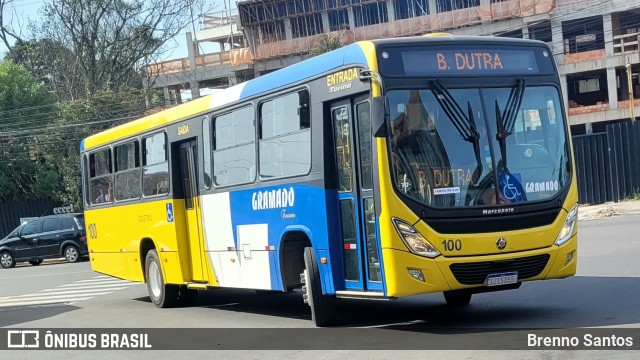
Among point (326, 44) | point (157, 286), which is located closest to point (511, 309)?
point (157, 286)

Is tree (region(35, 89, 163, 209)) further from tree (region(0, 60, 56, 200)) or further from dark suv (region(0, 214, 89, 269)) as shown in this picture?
dark suv (region(0, 214, 89, 269))

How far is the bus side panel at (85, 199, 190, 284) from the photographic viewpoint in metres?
14.6

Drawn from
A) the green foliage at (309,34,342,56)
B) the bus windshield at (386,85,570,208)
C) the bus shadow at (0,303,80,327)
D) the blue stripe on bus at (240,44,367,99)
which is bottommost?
the bus shadow at (0,303,80,327)

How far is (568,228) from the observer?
10.1 meters

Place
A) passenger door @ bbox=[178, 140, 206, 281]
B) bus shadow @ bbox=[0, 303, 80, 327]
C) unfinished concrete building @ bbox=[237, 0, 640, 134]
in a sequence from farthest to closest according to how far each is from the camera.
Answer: unfinished concrete building @ bbox=[237, 0, 640, 134] → bus shadow @ bbox=[0, 303, 80, 327] → passenger door @ bbox=[178, 140, 206, 281]

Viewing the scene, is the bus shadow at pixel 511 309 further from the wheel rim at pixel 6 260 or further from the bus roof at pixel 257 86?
the wheel rim at pixel 6 260

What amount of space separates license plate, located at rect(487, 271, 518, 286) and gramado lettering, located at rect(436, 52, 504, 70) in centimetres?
227

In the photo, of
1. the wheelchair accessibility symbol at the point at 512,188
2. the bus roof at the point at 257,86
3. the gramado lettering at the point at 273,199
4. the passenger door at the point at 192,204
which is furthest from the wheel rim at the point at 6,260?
the wheelchair accessibility symbol at the point at 512,188

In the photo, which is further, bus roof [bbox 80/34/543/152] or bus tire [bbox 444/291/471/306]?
bus tire [bbox 444/291/471/306]

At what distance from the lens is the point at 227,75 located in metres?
60.7

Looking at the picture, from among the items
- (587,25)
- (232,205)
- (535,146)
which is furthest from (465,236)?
(587,25)

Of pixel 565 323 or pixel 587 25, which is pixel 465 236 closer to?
pixel 565 323

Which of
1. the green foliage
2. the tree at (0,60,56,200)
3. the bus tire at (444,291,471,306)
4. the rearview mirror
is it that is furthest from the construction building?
the rearview mirror

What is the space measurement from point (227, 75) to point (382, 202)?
52.1m
